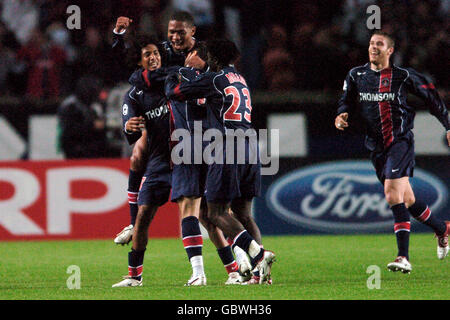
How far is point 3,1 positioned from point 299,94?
5078 millimetres

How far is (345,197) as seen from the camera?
12.4 meters

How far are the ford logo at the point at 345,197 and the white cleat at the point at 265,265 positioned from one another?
18.2 ft

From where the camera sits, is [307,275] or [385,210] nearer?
[307,275]

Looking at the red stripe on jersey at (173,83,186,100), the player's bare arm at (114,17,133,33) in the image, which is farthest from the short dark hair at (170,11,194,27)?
the red stripe on jersey at (173,83,186,100)

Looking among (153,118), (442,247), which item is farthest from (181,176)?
(442,247)

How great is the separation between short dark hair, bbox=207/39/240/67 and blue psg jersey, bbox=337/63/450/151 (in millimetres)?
1890

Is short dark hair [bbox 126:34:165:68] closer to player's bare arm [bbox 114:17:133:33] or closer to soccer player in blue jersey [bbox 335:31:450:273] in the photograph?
player's bare arm [bbox 114:17:133:33]

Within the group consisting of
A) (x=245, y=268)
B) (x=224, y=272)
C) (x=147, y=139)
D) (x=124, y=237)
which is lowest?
(x=224, y=272)

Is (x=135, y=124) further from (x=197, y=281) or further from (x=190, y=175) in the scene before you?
(x=197, y=281)

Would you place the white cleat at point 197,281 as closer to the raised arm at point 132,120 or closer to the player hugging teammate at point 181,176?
the player hugging teammate at point 181,176

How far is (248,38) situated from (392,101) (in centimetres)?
537

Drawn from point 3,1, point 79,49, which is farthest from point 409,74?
point 3,1

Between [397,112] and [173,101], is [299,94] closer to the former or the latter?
[397,112]

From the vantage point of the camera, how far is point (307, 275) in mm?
8016
